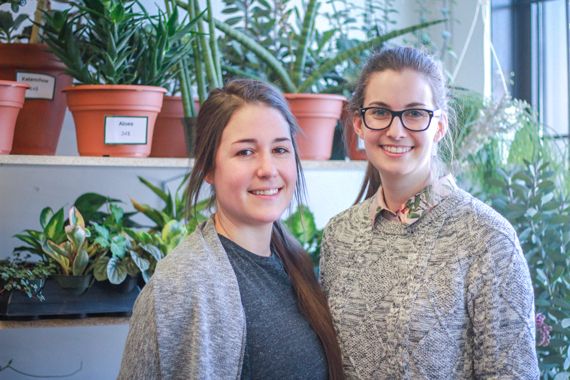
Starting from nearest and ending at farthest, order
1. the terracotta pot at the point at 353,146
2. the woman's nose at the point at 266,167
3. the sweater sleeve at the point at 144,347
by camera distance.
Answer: the sweater sleeve at the point at 144,347, the woman's nose at the point at 266,167, the terracotta pot at the point at 353,146

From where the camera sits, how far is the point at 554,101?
10.4ft

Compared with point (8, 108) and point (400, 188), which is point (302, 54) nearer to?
Answer: point (8, 108)

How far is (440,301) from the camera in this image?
1449 millimetres

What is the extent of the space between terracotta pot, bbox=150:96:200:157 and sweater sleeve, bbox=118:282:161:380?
1.17 metres

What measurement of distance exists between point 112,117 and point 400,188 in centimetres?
101

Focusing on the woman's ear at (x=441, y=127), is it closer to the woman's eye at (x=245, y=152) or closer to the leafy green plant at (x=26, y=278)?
the woman's eye at (x=245, y=152)

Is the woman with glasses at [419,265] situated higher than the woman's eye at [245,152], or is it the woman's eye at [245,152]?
the woman's eye at [245,152]

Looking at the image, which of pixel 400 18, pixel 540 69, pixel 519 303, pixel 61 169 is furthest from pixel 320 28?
pixel 519 303

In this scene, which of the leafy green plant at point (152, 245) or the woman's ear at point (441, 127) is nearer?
the woman's ear at point (441, 127)

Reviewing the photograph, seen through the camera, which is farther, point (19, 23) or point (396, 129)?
point (19, 23)

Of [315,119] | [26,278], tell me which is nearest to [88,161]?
[26,278]

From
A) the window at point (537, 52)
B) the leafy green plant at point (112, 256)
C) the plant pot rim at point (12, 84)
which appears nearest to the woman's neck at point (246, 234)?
the leafy green plant at point (112, 256)

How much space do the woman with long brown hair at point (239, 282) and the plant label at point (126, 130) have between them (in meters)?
0.73

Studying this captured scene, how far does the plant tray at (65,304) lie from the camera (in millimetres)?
2080
